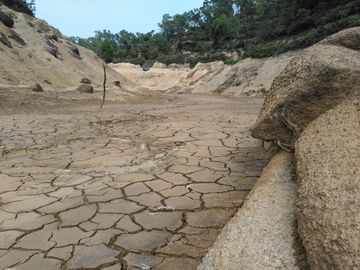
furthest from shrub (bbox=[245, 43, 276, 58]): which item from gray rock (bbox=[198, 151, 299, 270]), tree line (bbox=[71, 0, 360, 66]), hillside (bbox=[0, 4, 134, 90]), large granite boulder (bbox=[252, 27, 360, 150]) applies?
gray rock (bbox=[198, 151, 299, 270])

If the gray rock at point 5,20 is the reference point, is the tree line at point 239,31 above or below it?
above

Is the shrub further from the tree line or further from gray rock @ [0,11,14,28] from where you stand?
gray rock @ [0,11,14,28]

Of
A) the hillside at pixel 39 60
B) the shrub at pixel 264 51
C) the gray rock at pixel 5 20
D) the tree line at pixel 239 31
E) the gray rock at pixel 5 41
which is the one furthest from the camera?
the shrub at pixel 264 51

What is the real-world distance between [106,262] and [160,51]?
41.7 metres

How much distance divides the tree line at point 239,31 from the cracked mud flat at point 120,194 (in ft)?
40.6

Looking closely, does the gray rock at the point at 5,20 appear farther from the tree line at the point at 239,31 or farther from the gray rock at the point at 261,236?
the gray rock at the point at 261,236

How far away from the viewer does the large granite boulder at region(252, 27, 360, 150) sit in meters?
2.04

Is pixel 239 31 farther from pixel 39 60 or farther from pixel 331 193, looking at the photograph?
pixel 331 193

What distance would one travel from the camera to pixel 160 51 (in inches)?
1635

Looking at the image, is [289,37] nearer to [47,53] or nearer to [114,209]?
[47,53]

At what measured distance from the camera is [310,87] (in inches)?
84.4

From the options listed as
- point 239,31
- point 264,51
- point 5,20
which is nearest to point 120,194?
point 5,20

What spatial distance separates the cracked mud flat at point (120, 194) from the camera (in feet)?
5.32

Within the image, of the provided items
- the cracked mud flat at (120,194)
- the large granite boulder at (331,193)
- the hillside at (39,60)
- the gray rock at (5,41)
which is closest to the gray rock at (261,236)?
the large granite boulder at (331,193)
